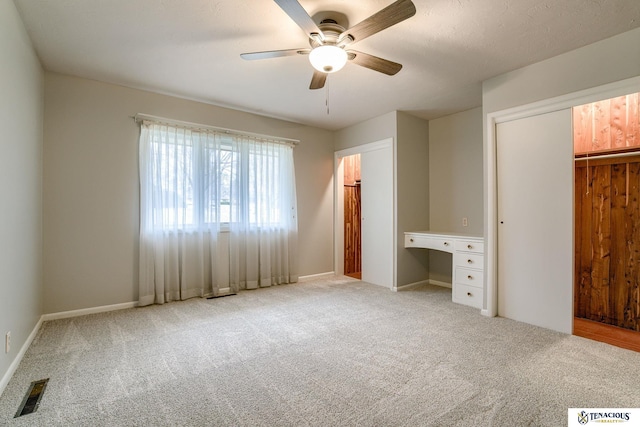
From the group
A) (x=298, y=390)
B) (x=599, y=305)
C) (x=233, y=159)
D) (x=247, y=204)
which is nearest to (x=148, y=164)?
(x=233, y=159)

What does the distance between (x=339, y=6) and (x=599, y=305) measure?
3848mm

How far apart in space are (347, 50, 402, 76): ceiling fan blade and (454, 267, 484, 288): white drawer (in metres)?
2.43

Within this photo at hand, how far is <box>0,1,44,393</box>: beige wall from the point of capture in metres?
1.90

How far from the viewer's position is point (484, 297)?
323 centimetres

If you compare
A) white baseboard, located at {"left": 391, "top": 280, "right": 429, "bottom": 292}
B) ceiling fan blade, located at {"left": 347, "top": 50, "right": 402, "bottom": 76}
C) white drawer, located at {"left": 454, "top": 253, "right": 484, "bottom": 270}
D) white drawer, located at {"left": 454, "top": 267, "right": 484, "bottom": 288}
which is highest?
ceiling fan blade, located at {"left": 347, "top": 50, "right": 402, "bottom": 76}

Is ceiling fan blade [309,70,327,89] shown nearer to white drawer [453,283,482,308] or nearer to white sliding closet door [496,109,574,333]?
white sliding closet door [496,109,574,333]

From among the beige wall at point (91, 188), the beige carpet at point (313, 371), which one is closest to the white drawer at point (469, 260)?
the beige carpet at point (313, 371)

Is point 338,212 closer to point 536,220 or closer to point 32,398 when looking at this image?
point 536,220

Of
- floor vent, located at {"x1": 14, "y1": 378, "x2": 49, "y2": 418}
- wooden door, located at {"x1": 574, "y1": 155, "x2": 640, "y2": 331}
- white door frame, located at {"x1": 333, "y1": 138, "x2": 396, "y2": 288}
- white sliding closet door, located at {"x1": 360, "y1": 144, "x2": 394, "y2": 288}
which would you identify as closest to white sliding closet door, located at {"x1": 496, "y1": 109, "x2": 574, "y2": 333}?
wooden door, located at {"x1": 574, "y1": 155, "x2": 640, "y2": 331}

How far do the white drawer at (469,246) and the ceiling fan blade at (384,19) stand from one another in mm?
2596

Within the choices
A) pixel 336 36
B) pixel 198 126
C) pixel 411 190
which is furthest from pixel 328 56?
pixel 411 190

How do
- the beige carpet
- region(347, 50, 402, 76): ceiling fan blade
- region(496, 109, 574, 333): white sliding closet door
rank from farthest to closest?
region(496, 109, 574, 333): white sliding closet door, region(347, 50, 402, 76): ceiling fan blade, the beige carpet

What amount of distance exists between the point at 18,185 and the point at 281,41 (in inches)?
92.2

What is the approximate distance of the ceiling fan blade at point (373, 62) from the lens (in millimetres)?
2250
